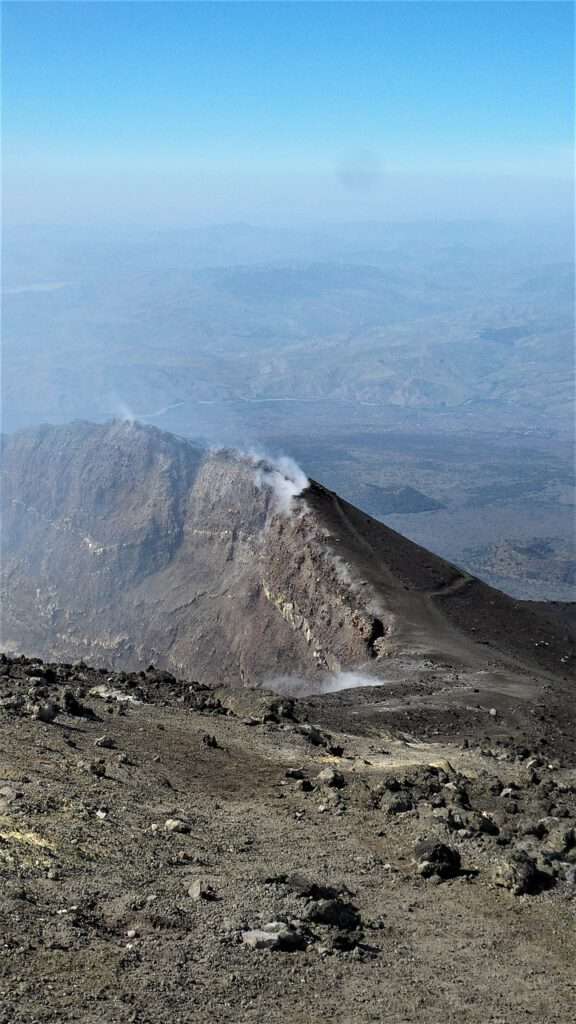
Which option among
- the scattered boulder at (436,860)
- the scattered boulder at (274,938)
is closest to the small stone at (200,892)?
the scattered boulder at (274,938)

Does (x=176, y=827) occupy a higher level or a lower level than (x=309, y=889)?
higher

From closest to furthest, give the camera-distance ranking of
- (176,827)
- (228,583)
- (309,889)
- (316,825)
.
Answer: (309,889) < (176,827) < (316,825) < (228,583)

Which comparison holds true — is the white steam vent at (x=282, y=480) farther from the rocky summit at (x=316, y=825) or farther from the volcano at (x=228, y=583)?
the rocky summit at (x=316, y=825)

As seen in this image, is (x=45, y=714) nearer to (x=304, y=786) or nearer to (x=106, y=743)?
(x=106, y=743)

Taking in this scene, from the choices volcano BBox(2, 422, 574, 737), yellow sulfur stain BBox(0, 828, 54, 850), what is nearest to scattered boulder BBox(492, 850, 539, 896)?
yellow sulfur stain BBox(0, 828, 54, 850)

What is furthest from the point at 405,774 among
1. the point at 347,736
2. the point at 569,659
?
the point at 569,659

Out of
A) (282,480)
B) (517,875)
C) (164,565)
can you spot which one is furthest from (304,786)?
(164,565)

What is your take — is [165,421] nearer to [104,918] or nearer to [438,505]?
[438,505]
